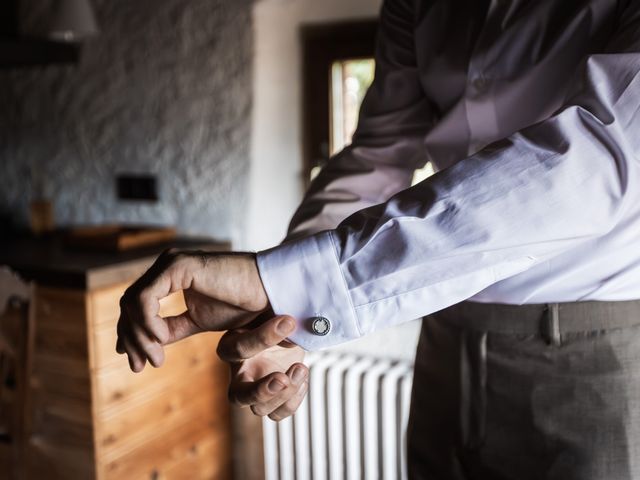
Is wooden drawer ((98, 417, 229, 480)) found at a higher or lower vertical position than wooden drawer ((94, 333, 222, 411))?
lower

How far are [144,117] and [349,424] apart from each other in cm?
126

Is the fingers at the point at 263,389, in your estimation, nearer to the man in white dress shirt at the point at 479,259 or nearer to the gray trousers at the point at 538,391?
the man in white dress shirt at the point at 479,259

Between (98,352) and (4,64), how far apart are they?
1250 millimetres

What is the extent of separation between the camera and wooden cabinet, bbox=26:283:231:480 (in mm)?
1891

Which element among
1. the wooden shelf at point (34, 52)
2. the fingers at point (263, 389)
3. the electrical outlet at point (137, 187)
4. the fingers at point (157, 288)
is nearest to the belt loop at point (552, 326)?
the fingers at point (263, 389)

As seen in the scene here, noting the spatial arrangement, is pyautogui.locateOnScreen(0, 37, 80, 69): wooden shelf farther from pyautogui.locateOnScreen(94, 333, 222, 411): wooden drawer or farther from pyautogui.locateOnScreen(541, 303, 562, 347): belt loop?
pyautogui.locateOnScreen(541, 303, 562, 347): belt loop

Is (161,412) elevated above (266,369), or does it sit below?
below

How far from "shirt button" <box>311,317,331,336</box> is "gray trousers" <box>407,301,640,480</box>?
29cm

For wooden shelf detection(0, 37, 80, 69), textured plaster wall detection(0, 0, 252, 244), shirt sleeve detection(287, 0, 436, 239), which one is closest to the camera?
shirt sleeve detection(287, 0, 436, 239)

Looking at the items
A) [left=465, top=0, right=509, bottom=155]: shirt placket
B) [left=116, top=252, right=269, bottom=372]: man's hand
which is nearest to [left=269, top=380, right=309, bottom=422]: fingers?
[left=116, top=252, right=269, bottom=372]: man's hand

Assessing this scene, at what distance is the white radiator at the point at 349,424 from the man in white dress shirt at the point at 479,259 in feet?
2.60

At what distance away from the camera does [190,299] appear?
69 cm

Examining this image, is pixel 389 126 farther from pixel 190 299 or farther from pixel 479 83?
pixel 190 299

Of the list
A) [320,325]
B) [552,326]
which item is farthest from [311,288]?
[552,326]
